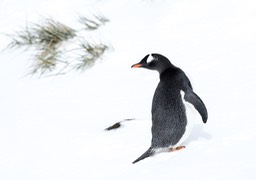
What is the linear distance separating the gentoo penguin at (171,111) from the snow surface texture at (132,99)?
3.1 inches

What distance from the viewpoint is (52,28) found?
6762mm

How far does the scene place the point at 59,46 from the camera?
6711mm

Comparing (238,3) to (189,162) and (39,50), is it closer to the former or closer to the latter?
(39,50)

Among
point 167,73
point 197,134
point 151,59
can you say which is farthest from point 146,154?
point 151,59

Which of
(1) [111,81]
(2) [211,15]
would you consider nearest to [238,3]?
(2) [211,15]

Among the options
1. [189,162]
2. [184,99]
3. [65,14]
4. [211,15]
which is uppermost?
[65,14]

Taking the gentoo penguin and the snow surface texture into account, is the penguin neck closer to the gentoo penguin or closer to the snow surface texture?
the gentoo penguin

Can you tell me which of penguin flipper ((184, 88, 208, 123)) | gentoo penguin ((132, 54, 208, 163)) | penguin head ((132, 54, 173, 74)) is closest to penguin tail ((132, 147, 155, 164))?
gentoo penguin ((132, 54, 208, 163))

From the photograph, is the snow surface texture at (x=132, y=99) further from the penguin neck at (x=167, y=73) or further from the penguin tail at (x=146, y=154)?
the penguin neck at (x=167, y=73)

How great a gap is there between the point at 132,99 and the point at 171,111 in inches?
56.1

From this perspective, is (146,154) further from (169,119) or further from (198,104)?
(198,104)

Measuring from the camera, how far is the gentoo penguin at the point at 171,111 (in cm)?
371

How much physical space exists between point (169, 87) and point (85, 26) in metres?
3.25

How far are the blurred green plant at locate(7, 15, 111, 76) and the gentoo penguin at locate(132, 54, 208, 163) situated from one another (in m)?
2.43
